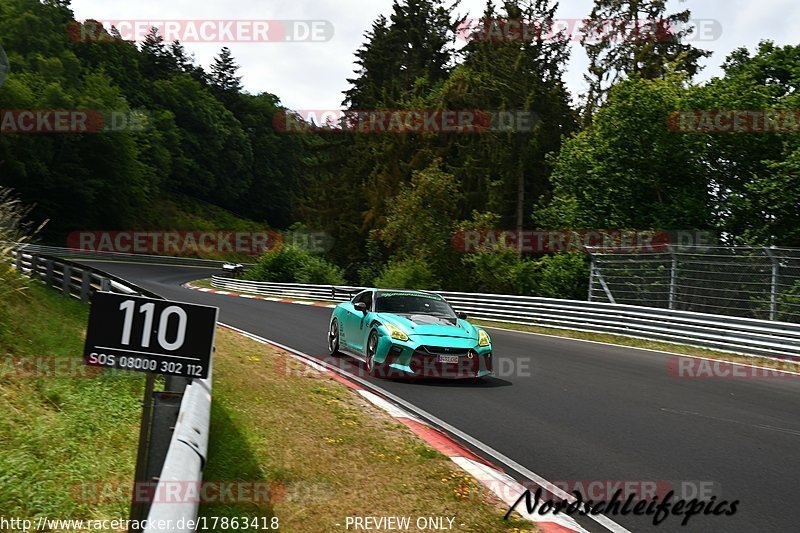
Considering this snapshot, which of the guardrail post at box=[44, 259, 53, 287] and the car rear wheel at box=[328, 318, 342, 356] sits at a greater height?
the guardrail post at box=[44, 259, 53, 287]

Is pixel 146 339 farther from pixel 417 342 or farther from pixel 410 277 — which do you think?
pixel 410 277

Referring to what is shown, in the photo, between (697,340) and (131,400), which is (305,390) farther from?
(697,340)

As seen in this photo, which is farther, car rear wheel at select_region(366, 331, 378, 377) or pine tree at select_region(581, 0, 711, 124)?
pine tree at select_region(581, 0, 711, 124)

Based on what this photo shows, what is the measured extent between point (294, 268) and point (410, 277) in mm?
14342

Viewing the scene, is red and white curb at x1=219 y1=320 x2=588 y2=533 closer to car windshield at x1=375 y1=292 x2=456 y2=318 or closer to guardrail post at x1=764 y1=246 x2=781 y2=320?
car windshield at x1=375 y1=292 x2=456 y2=318

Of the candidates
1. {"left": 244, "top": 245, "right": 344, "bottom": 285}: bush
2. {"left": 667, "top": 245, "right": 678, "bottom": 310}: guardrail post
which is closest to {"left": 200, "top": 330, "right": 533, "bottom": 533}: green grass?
{"left": 667, "top": 245, "right": 678, "bottom": 310}: guardrail post

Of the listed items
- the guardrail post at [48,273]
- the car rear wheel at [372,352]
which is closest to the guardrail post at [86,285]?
the guardrail post at [48,273]

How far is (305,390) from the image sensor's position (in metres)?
8.72

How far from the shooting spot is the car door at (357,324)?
11477 mm

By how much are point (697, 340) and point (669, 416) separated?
29.0 feet

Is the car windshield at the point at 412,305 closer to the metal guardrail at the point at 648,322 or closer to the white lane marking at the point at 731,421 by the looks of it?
the white lane marking at the point at 731,421

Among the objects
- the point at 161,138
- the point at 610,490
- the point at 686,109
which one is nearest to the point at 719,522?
the point at 610,490

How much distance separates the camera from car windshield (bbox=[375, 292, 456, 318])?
11523mm

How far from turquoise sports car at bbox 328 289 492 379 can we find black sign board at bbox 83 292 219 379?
6405 millimetres
